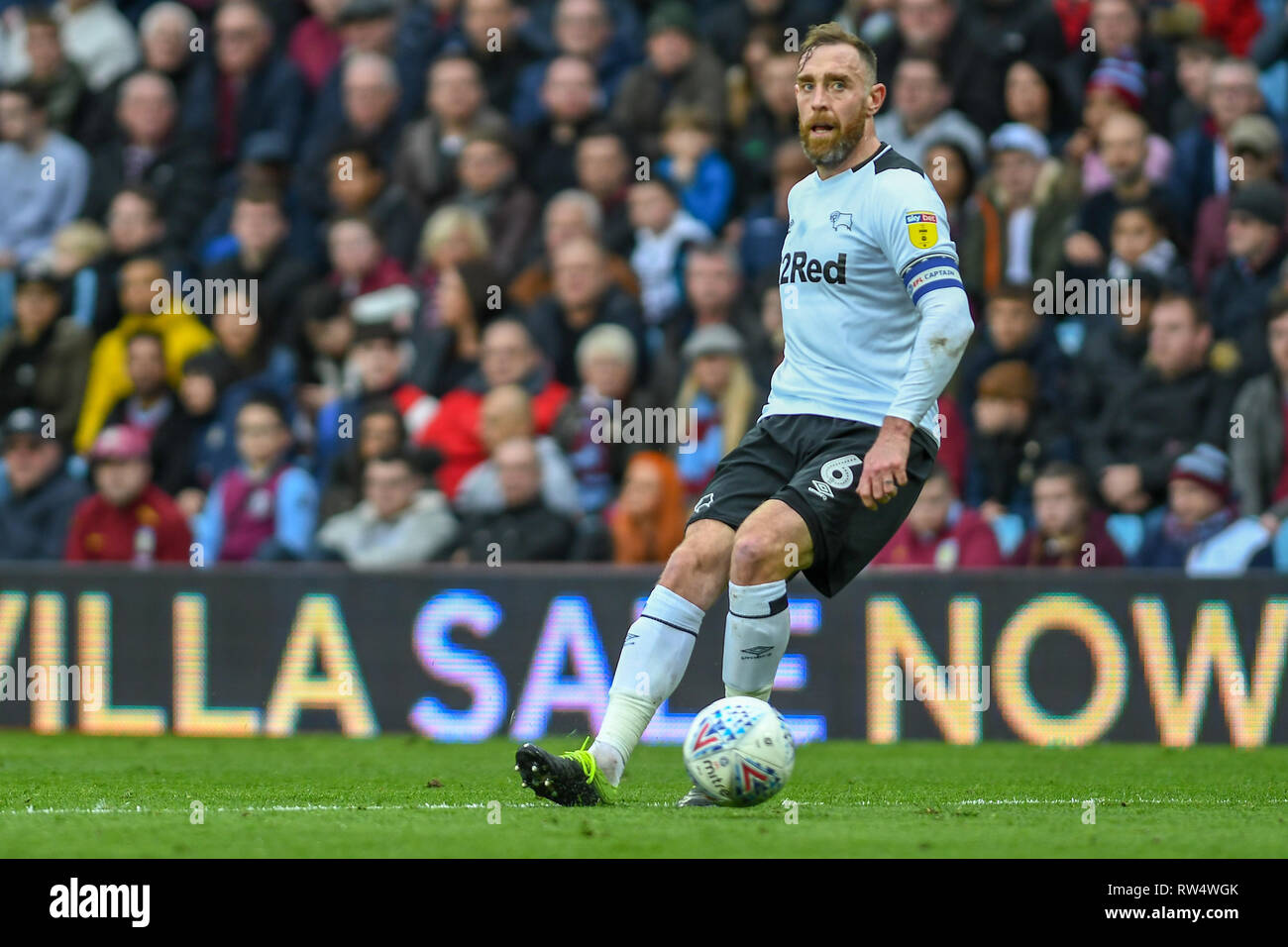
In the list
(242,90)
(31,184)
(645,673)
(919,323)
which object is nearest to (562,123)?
(242,90)

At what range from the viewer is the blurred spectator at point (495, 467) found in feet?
39.8

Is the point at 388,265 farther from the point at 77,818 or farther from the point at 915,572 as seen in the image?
the point at 77,818

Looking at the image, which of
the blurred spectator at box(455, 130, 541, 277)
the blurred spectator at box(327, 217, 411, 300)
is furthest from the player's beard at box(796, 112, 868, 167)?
the blurred spectator at box(327, 217, 411, 300)

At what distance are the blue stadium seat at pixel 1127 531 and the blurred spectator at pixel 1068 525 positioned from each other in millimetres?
72

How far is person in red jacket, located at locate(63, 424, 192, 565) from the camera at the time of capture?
1270 cm

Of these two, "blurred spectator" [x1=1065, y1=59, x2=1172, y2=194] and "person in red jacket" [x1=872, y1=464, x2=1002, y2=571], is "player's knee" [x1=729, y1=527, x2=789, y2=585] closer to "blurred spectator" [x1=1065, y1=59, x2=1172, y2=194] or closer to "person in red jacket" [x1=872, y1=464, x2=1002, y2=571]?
"person in red jacket" [x1=872, y1=464, x2=1002, y2=571]

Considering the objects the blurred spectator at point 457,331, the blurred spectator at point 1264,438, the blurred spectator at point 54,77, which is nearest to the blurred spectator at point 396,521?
the blurred spectator at point 457,331

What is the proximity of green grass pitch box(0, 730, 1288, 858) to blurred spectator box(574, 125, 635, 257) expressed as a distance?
13.3 feet

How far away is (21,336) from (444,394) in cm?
303

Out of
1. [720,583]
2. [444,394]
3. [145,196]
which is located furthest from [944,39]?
[720,583]

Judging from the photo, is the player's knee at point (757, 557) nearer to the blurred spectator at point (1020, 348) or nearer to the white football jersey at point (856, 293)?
the white football jersey at point (856, 293)

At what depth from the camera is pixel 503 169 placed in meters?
13.8

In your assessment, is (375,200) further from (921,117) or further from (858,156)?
(858,156)

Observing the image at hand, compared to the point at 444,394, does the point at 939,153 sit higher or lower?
higher
